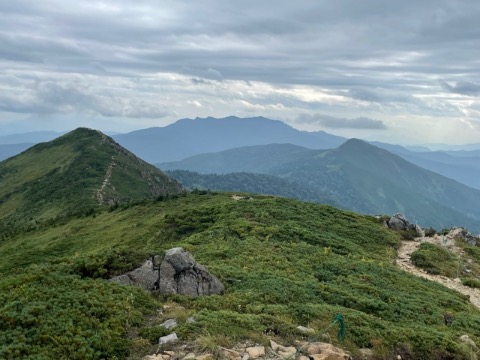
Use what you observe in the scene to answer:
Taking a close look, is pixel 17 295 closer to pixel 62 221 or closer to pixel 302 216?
pixel 302 216

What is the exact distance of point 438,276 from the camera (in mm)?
40375

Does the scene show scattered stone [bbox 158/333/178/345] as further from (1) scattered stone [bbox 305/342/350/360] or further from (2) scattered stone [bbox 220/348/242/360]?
(1) scattered stone [bbox 305/342/350/360]

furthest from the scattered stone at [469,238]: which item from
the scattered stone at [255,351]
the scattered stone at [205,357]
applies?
the scattered stone at [205,357]

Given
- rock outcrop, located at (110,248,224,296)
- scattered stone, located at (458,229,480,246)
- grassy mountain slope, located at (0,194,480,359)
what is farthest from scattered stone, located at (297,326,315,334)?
scattered stone, located at (458,229,480,246)

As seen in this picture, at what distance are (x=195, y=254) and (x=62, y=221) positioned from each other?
53357 millimetres

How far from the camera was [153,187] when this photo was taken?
479 ft

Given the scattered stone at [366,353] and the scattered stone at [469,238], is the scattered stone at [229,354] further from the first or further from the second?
the scattered stone at [469,238]

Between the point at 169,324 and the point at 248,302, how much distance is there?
542 cm

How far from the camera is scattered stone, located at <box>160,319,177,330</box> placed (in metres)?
16.8

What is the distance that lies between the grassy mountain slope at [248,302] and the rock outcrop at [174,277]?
84 cm

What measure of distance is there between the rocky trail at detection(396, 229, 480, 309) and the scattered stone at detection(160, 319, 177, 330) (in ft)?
90.1

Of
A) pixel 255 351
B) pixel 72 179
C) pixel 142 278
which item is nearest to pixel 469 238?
pixel 142 278

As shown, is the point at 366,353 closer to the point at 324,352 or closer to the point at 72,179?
the point at 324,352

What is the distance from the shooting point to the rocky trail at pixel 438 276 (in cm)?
3663
